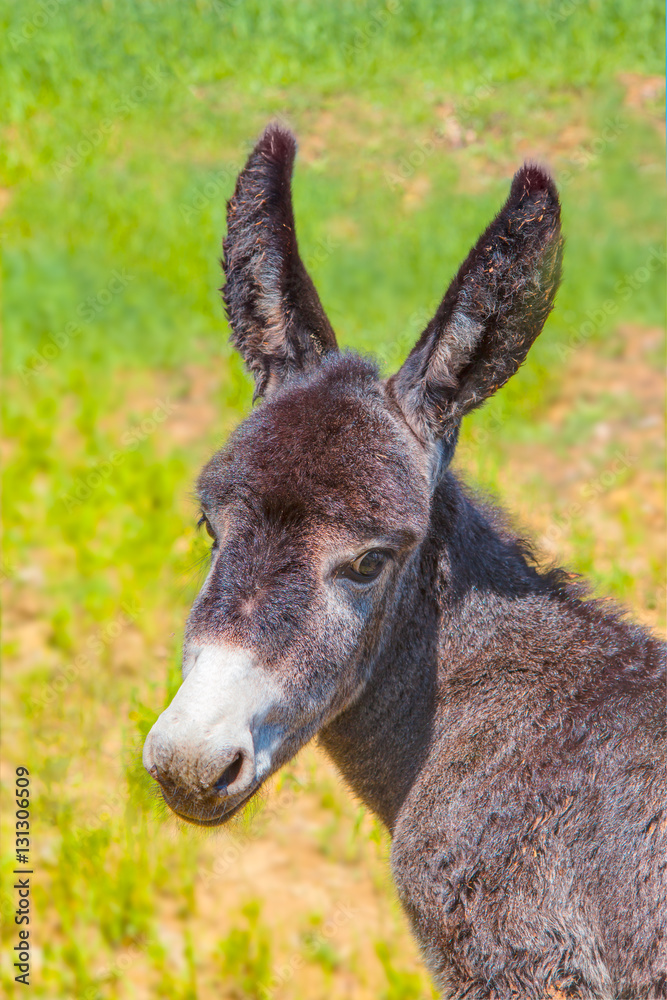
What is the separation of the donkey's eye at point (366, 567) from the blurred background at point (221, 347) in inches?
96.2

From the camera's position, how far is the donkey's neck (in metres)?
3.41

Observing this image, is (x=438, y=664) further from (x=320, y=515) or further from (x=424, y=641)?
(x=320, y=515)

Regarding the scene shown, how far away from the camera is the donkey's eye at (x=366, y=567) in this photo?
9.88ft

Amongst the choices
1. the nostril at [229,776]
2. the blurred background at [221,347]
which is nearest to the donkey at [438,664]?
the nostril at [229,776]

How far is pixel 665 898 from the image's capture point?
112 inches

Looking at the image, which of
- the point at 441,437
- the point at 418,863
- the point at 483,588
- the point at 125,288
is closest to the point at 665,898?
the point at 418,863

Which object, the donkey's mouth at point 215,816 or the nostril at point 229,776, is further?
the donkey's mouth at point 215,816

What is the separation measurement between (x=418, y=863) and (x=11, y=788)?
375 cm

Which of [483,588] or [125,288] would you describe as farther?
[125,288]

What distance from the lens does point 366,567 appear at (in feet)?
9.98

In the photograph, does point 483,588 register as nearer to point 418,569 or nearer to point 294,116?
point 418,569

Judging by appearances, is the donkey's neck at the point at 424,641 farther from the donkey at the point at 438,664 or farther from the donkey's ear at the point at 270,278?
the donkey's ear at the point at 270,278

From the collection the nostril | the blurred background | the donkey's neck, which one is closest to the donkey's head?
the nostril

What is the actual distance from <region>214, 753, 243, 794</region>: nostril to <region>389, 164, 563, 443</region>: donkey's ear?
1399mm
